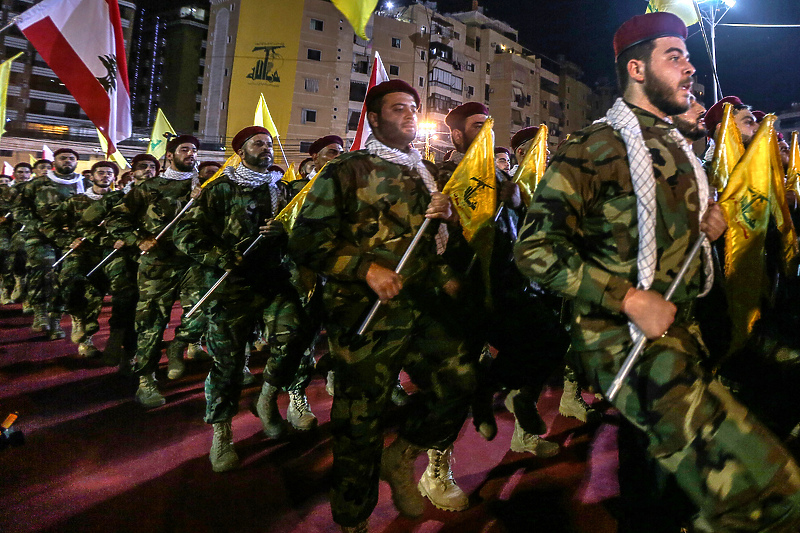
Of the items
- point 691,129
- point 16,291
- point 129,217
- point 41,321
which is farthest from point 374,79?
point 16,291

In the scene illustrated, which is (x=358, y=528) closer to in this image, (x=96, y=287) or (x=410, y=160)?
(x=410, y=160)

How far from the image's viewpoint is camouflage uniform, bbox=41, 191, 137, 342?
669 cm

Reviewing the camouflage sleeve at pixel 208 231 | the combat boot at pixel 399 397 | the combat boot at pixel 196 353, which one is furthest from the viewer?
the combat boot at pixel 196 353

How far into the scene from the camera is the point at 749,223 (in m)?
3.07

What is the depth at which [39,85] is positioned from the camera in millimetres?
43469

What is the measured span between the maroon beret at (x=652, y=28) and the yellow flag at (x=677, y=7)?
4707 millimetres

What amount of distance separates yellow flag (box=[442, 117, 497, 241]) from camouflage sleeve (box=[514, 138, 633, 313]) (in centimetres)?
189

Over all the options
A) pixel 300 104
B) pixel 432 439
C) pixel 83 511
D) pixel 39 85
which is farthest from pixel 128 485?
pixel 39 85

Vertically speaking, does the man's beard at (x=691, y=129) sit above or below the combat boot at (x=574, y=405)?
above

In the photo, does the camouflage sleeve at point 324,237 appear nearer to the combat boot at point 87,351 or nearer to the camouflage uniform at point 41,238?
the combat boot at point 87,351

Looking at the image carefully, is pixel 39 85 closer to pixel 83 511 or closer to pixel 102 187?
pixel 102 187

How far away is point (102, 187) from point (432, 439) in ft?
24.8

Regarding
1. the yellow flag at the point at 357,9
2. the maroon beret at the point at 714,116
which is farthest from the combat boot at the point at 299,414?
the maroon beret at the point at 714,116

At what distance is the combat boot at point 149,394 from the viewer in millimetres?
5270
